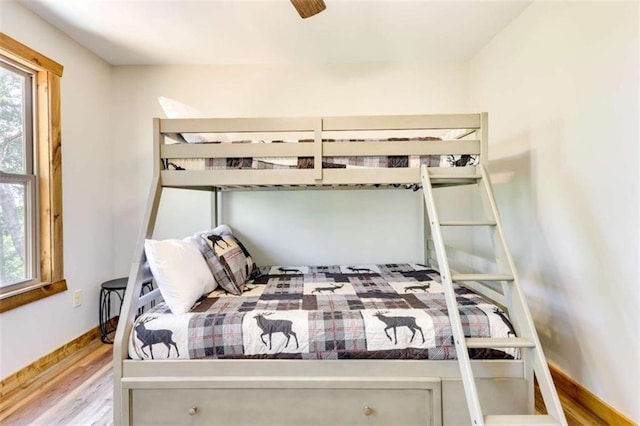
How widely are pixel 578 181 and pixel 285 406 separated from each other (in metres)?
1.93

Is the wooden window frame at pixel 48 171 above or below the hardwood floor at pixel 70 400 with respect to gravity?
above

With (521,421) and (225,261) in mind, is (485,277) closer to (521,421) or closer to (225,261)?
(521,421)

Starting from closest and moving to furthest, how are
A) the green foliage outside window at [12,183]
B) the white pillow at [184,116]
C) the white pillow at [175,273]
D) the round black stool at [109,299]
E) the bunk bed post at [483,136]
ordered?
the white pillow at [175,273]
the bunk bed post at [483,136]
the white pillow at [184,116]
the green foliage outside window at [12,183]
the round black stool at [109,299]

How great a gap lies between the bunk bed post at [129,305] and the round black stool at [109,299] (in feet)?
3.33

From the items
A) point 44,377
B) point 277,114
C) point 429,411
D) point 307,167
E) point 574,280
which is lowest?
point 44,377

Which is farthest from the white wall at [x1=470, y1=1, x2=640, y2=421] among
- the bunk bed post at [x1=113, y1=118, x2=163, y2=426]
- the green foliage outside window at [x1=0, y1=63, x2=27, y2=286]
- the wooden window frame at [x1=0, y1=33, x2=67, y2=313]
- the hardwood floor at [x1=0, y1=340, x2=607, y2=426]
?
the green foliage outside window at [x1=0, y1=63, x2=27, y2=286]

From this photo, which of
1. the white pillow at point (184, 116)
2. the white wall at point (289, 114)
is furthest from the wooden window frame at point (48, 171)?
the white pillow at point (184, 116)

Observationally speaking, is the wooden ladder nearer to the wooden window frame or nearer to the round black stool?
the round black stool

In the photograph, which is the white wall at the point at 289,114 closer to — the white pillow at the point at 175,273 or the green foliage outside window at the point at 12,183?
the green foliage outside window at the point at 12,183

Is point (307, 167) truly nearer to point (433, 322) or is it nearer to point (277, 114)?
point (433, 322)

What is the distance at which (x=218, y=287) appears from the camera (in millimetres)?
2086

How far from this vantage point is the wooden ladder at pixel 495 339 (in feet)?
4.14

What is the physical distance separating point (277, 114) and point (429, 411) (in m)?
2.52

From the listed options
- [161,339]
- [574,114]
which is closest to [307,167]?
[161,339]
